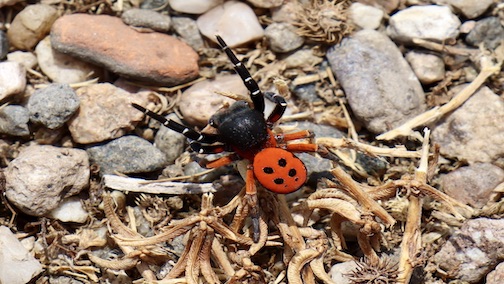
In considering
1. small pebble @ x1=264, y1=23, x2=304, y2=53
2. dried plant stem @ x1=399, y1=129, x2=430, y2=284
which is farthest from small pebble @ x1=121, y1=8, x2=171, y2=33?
dried plant stem @ x1=399, y1=129, x2=430, y2=284

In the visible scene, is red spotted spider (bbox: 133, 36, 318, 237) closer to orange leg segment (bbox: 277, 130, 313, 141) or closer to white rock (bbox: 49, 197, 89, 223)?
orange leg segment (bbox: 277, 130, 313, 141)

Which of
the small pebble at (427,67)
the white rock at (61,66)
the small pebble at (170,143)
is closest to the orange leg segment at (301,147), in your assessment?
the small pebble at (170,143)

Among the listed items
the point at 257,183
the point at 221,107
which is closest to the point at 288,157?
the point at 257,183

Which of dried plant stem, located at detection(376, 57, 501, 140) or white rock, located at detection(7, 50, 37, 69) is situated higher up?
white rock, located at detection(7, 50, 37, 69)

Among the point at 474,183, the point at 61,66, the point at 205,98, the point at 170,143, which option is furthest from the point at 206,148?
the point at 474,183

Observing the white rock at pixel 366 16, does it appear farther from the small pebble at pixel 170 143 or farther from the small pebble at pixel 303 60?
the small pebble at pixel 170 143

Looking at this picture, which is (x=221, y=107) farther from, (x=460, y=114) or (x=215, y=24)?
(x=460, y=114)

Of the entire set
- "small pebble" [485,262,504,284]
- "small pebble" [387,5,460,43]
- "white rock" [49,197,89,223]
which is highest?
"small pebble" [387,5,460,43]
